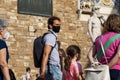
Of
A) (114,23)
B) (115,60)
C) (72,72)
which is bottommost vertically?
(72,72)

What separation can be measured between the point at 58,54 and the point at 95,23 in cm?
748

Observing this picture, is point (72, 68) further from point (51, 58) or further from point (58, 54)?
point (51, 58)

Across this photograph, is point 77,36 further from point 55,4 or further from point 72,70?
point 72,70

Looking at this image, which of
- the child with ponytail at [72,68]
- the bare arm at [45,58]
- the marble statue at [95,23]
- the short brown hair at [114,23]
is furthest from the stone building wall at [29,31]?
the short brown hair at [114,23]

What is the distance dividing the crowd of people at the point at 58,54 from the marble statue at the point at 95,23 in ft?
20.7

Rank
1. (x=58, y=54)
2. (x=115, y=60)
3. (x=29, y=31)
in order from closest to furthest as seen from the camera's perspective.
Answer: (x=115, y=60) < (x=58, y=54) < (x=29, y=31)

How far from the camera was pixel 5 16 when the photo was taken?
1345 centimetres

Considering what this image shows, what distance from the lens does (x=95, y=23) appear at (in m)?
14.1

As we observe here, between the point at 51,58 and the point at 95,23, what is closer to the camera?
the point at 51,58

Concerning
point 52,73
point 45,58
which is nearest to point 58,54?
point 52,73

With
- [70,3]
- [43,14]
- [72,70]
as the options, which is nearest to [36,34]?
[43,14]

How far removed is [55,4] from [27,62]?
2254mm

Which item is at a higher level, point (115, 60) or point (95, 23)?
point (115, 60)

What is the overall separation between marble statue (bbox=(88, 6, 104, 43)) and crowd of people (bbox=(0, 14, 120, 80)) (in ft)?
20.7
